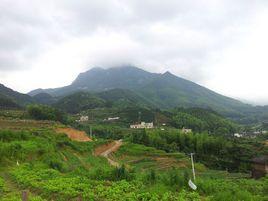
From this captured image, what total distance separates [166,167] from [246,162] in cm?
3387

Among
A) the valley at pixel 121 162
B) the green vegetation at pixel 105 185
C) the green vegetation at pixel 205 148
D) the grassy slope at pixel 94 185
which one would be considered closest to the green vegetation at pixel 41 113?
the valley at pixel 121 162

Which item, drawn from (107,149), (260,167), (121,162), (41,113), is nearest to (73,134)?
(107,149)

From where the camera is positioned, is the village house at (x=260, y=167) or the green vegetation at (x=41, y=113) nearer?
the village house at (x=260, y=167)

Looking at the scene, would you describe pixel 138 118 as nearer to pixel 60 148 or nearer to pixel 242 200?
pixel 60 148

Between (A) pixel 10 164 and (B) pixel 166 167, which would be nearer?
A: (A) pixel 10 164

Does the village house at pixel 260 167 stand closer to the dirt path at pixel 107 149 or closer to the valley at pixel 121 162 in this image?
the valley at pixel 121 162

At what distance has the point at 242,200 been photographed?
19.6 m

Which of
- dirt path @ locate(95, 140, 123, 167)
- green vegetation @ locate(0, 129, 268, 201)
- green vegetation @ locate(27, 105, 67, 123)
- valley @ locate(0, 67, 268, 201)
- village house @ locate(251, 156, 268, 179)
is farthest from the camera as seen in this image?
green vegetation @ locate(27, 105, 67, 123)

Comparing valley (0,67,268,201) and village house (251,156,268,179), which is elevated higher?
valley (0,67,268,201)

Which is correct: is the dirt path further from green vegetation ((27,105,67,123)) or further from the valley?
green vegetation ((27,105,67,123))

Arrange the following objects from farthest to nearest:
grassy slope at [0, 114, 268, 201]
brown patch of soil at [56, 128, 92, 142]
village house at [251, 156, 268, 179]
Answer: brown patch of soil at [56, 128, 92, 142] < village house at [251, 156, 268, 179] < grassy slope at [0, 114, 268, 201]

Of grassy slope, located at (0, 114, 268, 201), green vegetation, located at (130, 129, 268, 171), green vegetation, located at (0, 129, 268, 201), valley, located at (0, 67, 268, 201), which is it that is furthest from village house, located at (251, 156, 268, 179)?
green vegetation, located at (0, 129, 268, 201)

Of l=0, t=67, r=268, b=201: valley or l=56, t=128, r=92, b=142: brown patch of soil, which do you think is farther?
l=56, t=128, r=92, b=142: brown patch of soil

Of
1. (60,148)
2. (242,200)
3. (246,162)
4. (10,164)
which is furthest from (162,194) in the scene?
(246,162)
